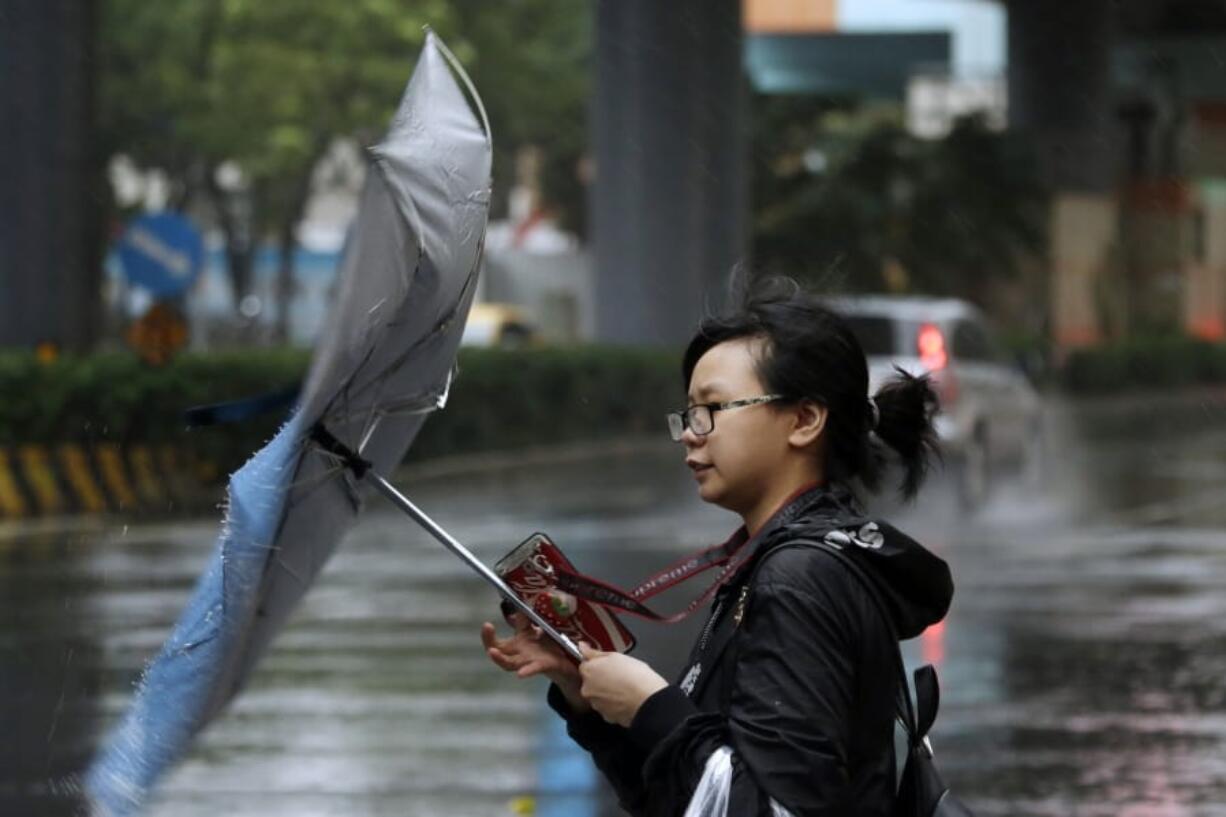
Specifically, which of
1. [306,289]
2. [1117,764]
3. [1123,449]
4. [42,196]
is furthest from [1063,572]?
[306,289]

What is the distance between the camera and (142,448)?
68.7ft

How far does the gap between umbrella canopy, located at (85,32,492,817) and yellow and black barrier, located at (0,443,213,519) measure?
55.7 ft

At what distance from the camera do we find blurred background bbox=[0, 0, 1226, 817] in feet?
32.6

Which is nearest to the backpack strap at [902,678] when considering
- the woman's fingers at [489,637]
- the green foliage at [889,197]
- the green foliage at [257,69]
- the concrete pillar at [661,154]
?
the woman's fingers at [489,637]

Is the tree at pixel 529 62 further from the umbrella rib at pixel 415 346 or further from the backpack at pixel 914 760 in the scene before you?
the umbrella rib at pixel 415 346

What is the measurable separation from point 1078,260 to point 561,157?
462 inches

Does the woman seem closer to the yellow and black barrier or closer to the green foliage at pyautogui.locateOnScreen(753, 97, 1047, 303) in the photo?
the yellow and black barrier

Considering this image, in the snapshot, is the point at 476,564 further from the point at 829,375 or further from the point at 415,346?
the point at 829,375

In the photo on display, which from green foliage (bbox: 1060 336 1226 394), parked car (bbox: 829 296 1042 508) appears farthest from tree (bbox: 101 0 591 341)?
parked car (bbox: 829 296 1042 508)

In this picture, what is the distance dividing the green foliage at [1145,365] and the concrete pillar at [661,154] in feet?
55.9

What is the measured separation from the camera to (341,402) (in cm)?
309

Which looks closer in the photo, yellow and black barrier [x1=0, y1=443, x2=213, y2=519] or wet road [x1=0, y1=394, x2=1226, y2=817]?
wet road [x1=0, y1=394, x2=1226, y2=817]

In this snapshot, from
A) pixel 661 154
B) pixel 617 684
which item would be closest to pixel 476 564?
pixel 617 684

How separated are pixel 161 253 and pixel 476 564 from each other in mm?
20397
